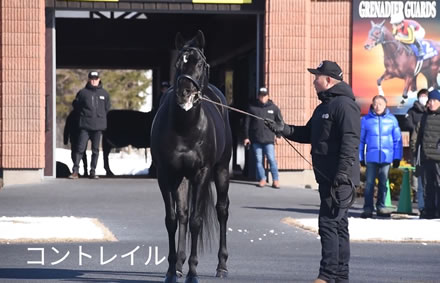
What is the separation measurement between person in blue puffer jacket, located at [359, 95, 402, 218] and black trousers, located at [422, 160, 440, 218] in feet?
1.61

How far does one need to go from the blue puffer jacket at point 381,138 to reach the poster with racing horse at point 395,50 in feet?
19.9

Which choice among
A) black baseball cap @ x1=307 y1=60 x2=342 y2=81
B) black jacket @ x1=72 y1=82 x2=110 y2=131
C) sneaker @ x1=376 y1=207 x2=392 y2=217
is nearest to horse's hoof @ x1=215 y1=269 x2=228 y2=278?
black baseball cap @ x1=307 y1=60 x2=342 y2=81

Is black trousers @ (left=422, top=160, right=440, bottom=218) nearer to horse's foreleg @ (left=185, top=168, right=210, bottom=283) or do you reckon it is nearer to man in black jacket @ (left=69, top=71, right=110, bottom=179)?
horse's foreleg @ (left=185, top=168, right=210, bottom=283)

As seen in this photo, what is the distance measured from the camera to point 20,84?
77.3ft

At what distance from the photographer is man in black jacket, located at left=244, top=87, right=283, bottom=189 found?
76.7 feet

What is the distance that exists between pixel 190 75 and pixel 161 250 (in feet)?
11.1

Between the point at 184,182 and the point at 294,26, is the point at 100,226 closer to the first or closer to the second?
the point at 184,182

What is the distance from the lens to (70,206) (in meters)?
19.4

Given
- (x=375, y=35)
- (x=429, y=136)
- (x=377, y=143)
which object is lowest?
(x=377, y=143)

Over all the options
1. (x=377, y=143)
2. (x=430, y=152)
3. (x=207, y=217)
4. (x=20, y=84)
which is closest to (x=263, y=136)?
(x=20, y=84)

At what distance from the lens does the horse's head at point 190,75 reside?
1043cm

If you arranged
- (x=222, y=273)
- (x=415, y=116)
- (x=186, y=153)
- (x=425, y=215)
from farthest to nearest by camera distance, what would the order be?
1. (x=415, y=116)
2. (x=425, y=215)
3. (x=222, y=273)
4. (x=186, y=153)

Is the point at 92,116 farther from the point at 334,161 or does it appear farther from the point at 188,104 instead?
the point at 334,161

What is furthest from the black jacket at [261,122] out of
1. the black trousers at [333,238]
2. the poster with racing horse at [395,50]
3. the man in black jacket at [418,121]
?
the black trousers at [333,238]
